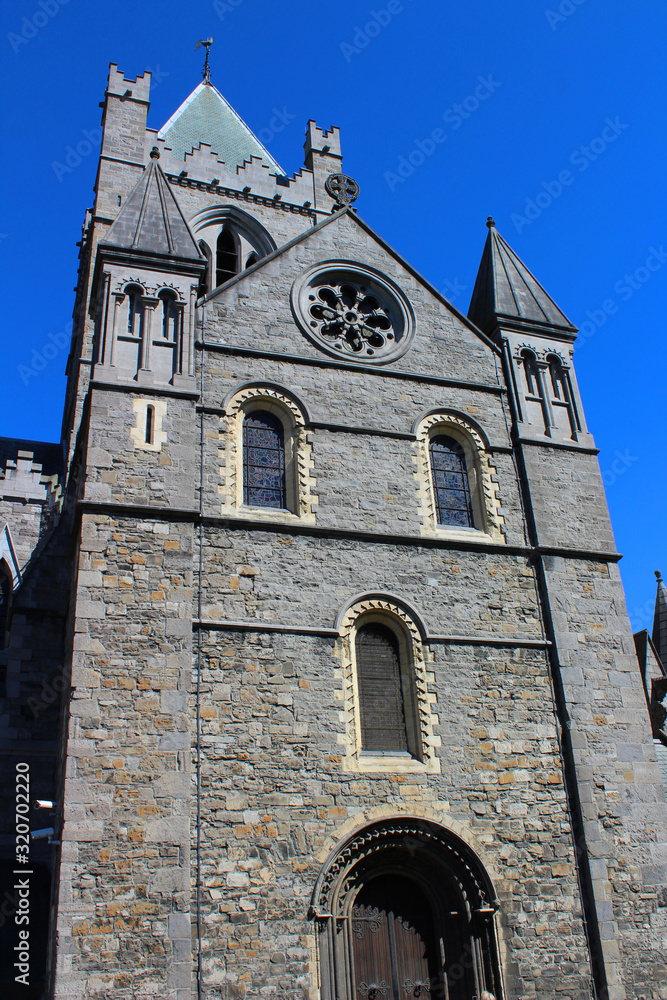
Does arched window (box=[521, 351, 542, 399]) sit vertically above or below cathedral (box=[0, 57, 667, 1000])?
above

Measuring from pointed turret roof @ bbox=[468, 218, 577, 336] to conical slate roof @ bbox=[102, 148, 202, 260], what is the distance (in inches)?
217

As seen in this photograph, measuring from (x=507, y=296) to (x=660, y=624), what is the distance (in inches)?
373

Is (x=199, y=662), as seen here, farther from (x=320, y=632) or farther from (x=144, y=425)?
(x=144, y=425)

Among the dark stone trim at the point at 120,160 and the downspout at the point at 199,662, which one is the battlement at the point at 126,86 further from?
the downspout at the point at 199,662

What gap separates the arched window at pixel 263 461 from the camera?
13289mm

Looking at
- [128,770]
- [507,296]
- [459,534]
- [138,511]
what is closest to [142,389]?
[138,511]

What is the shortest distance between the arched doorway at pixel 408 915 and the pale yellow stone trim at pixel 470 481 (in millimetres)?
4488

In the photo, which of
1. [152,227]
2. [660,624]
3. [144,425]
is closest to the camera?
[144,425]

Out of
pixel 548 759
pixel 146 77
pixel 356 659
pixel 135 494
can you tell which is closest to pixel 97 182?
pixel 146 77

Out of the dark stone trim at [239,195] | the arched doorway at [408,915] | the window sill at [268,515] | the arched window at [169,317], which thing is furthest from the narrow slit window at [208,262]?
the arched doorway at [408,915]

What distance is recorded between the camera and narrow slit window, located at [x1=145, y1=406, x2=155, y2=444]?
12.7 m

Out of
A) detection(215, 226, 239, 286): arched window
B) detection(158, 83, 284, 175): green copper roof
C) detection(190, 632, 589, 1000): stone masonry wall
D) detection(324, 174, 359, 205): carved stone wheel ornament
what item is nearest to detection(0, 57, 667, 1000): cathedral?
detection(190, 632, 589, 1000): stone masonry wall

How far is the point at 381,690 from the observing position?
12.4 metres

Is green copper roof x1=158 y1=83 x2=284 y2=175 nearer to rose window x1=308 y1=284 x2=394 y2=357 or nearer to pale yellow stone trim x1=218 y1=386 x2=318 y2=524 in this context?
rose window x1=308 y1=284 x2=394 y2=357
